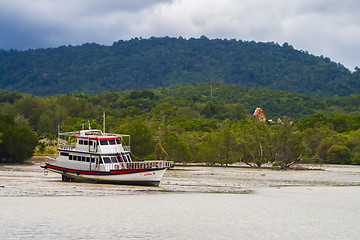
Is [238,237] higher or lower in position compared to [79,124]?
lower

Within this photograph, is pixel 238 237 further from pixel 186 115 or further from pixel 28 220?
pixel 186 115

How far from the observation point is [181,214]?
3128 centimetres

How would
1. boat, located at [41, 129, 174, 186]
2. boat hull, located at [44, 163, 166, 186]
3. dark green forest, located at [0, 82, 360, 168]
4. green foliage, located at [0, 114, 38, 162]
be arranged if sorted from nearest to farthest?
boat hull, located at [44, 163, 166, 186], boat, located at [41, 129, 174, 186], green foliage, located at [0, 114, 38, 162], dark green forest, located at [0, 82, 360, 168]

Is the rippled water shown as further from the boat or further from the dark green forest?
the dark green forest

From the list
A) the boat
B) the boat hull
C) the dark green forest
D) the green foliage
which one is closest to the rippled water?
the boat hull

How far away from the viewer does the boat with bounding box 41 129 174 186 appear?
46.8 metres

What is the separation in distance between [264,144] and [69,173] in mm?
40760

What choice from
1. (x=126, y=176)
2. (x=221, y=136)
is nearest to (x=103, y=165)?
(x=126, y=176)

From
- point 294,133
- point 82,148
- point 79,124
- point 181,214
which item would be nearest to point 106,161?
point 82,148

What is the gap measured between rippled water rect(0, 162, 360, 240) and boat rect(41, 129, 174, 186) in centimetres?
115

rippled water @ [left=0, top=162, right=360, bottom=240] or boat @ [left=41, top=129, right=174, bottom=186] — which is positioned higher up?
boat @ [left=41, top=129, right=174, bottom=186]

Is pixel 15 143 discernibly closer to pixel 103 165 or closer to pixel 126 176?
pixel 103 165

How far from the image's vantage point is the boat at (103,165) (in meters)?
46.8

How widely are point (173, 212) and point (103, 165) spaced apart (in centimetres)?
1712
